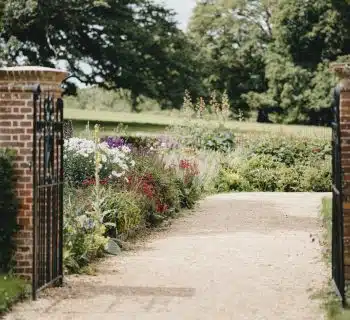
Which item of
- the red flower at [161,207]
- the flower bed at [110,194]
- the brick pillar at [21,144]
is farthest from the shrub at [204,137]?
the brick pillar at [21,144]

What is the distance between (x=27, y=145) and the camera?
690 centimetres

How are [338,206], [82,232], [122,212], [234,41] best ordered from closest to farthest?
1. [338,206]
2. [82,232]
3. [122,212]
4. [234,41]

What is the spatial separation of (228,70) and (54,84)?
4207cm

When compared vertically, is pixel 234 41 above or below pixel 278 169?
above

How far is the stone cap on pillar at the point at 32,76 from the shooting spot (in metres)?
7.12

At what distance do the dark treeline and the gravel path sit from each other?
52.5ft

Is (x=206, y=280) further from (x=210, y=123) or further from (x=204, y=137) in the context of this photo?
(x=210, y=123)

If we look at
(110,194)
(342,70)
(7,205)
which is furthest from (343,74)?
(110,194)

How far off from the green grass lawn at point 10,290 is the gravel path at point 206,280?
96 millimetres

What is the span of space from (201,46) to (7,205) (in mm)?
41816

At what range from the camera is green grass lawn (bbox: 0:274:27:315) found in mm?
6094

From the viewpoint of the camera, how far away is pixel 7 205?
22.4ft

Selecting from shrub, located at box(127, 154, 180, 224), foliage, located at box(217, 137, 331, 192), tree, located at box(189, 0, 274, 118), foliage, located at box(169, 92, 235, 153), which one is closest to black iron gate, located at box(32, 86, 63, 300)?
shrub, located at box(127, 154, 180, 224)

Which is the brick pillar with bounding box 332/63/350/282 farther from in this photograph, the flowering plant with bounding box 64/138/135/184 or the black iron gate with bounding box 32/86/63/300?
the flowering plant with bounding box 64/138/135/184
